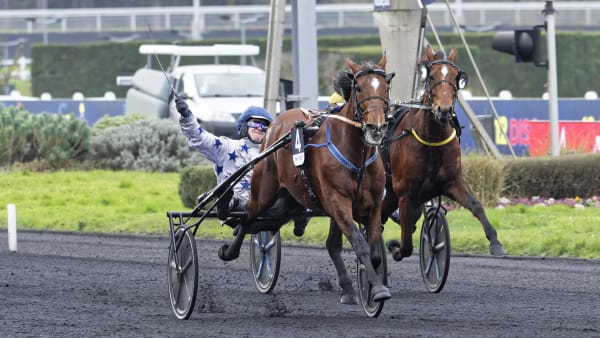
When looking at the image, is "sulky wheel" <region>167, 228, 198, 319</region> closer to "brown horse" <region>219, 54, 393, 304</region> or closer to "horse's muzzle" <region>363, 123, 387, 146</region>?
"brown horse" <region>219, 54, 393, 304</region>

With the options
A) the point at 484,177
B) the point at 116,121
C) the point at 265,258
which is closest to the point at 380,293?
the point at 265,258

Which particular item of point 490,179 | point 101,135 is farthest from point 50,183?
point 490,179

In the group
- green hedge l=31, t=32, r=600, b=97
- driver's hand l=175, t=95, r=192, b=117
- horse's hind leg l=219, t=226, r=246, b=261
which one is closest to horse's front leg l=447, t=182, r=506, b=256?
horse's hind leg l=219, t=226, r=246, b=261

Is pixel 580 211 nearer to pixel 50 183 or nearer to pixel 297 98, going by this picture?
pixel 297 98

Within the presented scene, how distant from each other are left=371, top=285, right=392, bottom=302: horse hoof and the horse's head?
2.86 feet

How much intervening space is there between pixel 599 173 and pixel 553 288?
19.4 feet

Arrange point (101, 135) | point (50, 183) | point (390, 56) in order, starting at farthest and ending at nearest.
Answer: point (101, 135), point (50, 183), point (390, 56)

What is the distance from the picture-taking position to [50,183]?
21188mm

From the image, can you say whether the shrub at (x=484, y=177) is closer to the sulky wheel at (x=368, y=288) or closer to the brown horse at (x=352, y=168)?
the brown horse at (x=352, y=168)

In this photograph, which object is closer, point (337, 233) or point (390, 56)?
point (337, 233)

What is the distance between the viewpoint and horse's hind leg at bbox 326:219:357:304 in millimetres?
9641

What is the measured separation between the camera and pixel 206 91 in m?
25.3

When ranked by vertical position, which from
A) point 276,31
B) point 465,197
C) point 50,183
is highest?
point 276,31

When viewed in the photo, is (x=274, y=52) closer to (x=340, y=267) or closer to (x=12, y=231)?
(x=12, y=231)
